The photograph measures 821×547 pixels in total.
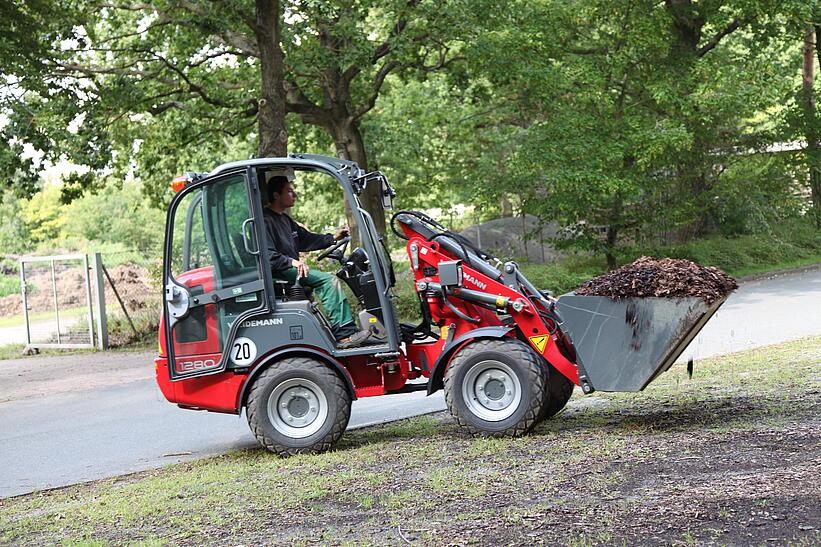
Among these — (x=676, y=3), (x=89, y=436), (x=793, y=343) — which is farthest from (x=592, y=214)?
(x=89, y=436)

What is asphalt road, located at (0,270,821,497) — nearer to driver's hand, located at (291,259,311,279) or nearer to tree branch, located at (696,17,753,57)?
driver's hand, located at (291,259,311,279)

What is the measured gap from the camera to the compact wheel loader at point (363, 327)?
840 centimetres

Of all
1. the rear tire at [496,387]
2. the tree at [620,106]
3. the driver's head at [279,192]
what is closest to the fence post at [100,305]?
the tree at [620,106]

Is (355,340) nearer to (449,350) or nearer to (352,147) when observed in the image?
(449,350)

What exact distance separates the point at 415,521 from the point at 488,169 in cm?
2224

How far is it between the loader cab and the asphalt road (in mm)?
1216

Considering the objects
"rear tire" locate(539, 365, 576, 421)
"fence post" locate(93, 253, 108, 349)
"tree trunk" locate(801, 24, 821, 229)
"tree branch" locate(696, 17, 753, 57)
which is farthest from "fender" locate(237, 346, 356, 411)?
"tree trunk" locate(801, 24, 821, 229)

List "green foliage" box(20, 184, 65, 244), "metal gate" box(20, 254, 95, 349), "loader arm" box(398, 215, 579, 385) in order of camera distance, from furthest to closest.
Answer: "green foliage" box(20, 184, 65, 244)
"metal gate" box(20, 254, 95, 349)
"loader arm" box(398, 215, 579, 385)

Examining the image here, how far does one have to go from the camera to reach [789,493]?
5.69 metres

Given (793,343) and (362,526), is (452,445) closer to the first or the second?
(362,526)

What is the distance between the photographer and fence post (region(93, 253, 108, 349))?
69.6ft

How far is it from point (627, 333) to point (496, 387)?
1172 millimetres

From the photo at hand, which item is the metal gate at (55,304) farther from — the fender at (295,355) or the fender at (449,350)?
the fender at (449,350)

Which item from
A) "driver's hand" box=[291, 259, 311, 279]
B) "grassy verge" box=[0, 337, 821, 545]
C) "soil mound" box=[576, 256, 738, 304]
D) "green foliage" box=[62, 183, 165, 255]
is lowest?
"grassy verge" box=[0, 337, 821, 545]
